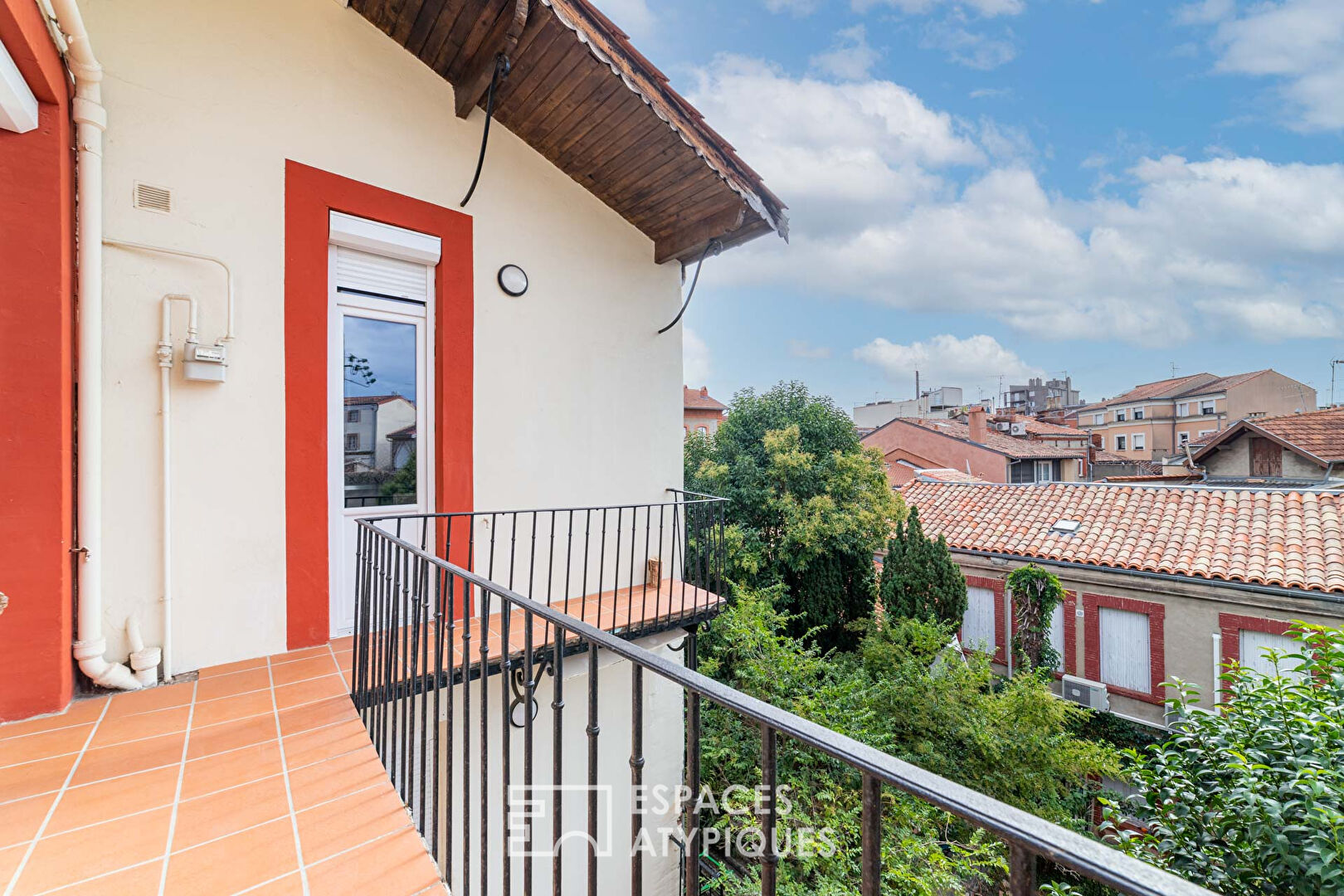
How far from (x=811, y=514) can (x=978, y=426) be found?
13.1 meters

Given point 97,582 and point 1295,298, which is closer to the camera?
point 97,582

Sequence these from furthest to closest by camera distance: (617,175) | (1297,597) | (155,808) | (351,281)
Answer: (1297,597) < (617,175) < (351,281) < (155,808)

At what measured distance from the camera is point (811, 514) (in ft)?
29.8

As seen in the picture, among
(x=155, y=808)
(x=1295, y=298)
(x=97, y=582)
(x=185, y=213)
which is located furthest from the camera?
(x=1295, y=298)

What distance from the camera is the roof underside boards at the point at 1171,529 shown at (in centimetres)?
720

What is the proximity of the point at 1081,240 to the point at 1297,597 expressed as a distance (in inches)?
822

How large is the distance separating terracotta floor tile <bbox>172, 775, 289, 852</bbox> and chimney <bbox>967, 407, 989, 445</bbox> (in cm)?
2069

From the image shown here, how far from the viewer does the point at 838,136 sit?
11.1m

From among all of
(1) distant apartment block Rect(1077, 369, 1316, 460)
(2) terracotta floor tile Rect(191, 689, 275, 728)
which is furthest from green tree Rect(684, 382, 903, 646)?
(1) distant apartment block Rect(1077, 369, 1316, 460)

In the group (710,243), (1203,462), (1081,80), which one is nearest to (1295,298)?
(1203,462)

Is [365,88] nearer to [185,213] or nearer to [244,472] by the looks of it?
[185,213]

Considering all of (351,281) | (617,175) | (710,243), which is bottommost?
Answer: (351,281)

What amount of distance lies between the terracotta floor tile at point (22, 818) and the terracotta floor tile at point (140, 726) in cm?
32

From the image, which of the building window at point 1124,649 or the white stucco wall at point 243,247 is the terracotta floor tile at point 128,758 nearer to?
the white stucco wall at point 243,247
